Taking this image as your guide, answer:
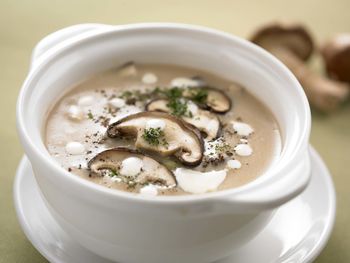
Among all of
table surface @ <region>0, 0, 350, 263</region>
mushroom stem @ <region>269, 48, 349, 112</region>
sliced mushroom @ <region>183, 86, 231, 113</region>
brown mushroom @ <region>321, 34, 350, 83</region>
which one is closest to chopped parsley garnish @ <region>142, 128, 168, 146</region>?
sliced mushroom @ <region>183, 86, 231, 113</region>

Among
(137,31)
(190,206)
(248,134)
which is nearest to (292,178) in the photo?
(190,206)

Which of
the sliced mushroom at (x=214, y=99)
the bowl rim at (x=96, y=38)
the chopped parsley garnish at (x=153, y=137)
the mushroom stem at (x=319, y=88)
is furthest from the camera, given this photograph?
the mushroom stem at (x=319, y=88)

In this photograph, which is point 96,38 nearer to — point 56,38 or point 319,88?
point 56,38

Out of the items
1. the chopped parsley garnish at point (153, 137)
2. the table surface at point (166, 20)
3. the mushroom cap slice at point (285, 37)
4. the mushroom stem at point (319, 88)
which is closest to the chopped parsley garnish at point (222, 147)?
the chopped parsley garnish at point (153, 137)

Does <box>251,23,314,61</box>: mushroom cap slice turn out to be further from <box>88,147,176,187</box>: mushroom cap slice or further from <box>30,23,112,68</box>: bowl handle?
<box>88,147,176,187</box>: mushroom cap slice

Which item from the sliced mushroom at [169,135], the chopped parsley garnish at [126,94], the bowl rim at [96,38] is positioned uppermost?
the bowl rim at [96,38]

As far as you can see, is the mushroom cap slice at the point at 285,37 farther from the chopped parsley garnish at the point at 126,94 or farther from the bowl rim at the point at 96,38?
Answer: the chopped parsley garnish at the point at 126,94

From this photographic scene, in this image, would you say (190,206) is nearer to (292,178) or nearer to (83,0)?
(292,178)
